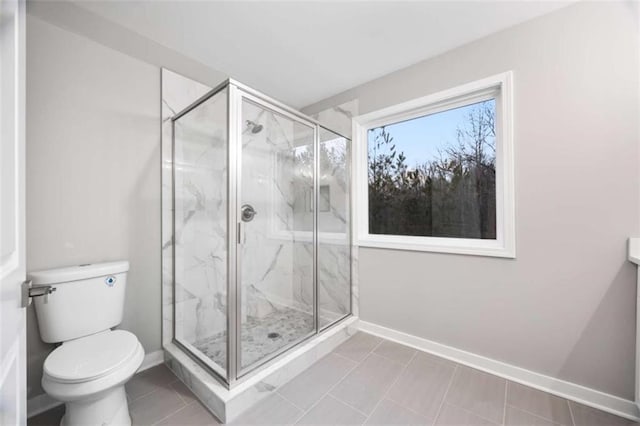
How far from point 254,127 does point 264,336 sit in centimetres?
159

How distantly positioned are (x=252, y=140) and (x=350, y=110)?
3.89 feet

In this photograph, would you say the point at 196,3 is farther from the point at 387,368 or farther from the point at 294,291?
the point at 387,368

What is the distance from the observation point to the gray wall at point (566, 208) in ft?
4.79

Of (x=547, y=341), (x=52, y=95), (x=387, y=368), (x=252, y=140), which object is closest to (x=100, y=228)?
(x=52, y=95)

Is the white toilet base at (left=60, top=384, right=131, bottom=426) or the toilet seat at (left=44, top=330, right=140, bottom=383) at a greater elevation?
the toilet seat at (left=44, top=330, right=140, bottom=383)

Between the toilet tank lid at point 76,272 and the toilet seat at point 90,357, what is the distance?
346mm

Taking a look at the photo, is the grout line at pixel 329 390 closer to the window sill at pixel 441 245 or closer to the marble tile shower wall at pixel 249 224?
the marble tile shower wall at pixel 249 224

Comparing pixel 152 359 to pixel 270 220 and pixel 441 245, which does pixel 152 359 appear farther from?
pixel 441 245

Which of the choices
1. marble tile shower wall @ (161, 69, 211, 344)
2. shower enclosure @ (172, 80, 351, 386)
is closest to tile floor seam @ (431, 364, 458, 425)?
shower enclosure @ (172, 80, 351, 386)

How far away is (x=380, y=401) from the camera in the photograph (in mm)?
1570

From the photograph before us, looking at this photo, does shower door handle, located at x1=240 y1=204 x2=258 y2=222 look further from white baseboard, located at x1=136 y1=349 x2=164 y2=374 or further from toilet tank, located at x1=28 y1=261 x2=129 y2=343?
white baseboard, located at x1=136 y1=349 x2=164 y2=374

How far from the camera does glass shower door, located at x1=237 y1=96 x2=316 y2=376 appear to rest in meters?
1.92

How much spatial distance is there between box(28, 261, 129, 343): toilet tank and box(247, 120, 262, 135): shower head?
1209 mm

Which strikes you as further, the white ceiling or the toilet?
the white ceiling
